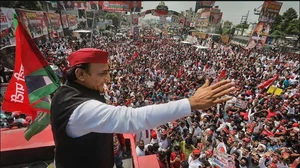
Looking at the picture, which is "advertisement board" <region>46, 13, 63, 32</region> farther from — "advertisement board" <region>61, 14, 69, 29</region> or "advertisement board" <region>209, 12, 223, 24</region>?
"advertisement board" <region>209, 12, 223, 24</region>

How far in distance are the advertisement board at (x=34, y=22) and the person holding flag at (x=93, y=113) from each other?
1617 cm

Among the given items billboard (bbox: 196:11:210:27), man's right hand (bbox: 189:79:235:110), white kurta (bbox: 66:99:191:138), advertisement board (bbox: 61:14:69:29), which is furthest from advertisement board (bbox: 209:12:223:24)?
white kurta (bbox: 66:99:191:138)

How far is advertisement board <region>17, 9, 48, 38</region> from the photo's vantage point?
15.2 metres

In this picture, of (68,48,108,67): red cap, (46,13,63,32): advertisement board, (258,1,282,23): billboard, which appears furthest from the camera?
(258,1,282,23): billboard

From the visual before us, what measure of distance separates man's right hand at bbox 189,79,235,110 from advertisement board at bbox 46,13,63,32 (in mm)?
22531

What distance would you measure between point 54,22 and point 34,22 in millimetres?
5866

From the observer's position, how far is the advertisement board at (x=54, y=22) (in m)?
21.2

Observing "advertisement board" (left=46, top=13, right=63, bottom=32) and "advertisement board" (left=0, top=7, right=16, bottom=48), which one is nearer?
"advertisement board" (left=0, top=7, right=16, bottom=48)

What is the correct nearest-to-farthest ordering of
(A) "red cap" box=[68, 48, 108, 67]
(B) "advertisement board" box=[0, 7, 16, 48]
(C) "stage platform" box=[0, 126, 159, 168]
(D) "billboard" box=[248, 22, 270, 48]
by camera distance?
(A) "red cap" box=[68, 48, 108, 67] < (C) "stage platform" box=[0, 126, 159, 168] < (B) "advertisement board" box=[0, 7, 16, 48] < (D) "billboard" box=[248, 22, 270, 48]

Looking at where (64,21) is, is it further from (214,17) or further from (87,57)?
(87,57)

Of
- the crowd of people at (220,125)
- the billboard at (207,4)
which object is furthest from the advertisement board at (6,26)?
the billboard at (207,4)

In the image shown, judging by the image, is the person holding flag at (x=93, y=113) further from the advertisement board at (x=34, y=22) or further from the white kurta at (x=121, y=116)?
the advertisement board at (x=34, y=22)

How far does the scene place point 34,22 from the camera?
17031 mm

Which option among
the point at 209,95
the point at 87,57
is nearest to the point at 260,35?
the point at 209,95
